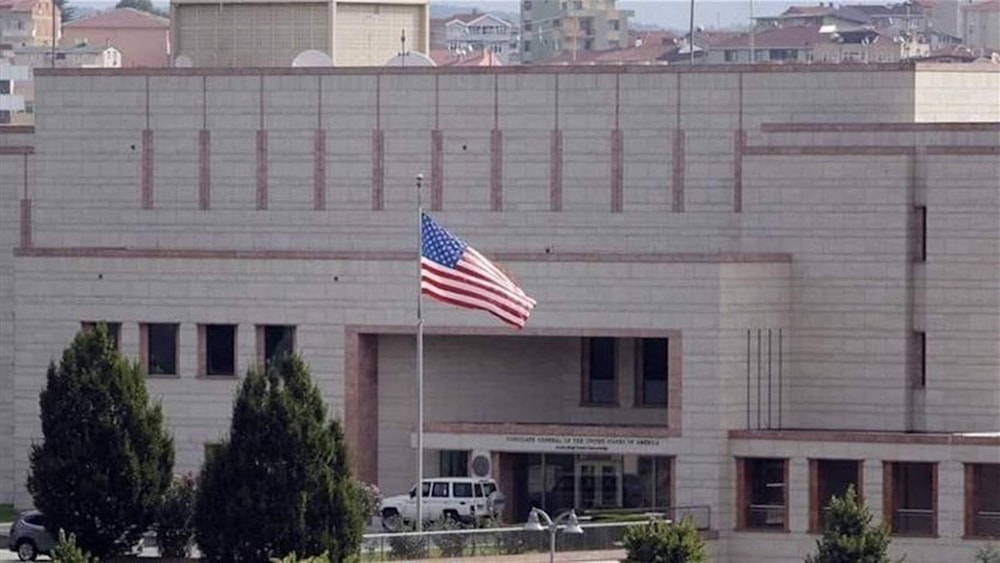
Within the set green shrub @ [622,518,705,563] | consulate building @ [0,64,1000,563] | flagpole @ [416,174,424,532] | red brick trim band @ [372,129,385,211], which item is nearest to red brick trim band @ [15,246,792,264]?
consulate building @ [0,64,1000,563]

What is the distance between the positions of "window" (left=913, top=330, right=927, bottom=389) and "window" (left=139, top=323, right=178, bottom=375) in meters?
18.3

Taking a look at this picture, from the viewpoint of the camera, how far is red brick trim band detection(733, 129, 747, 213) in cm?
8850

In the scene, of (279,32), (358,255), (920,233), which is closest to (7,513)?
(358,255)

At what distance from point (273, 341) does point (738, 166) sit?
12.3 meters

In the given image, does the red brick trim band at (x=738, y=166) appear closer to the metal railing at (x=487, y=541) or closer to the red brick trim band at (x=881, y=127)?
the red brick trim band at (x=881, y=127)

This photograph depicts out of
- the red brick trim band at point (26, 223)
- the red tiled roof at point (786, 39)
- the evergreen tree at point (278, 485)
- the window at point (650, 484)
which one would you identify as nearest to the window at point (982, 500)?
the window at point (650, 484)

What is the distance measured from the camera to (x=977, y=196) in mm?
85750

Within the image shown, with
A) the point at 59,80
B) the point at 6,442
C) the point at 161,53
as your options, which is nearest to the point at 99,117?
the point at 59,80

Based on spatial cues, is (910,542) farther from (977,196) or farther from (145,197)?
(145,197)

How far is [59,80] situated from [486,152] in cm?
1173

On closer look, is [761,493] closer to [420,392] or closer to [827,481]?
[827,481]

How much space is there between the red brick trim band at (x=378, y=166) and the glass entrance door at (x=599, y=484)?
958cm

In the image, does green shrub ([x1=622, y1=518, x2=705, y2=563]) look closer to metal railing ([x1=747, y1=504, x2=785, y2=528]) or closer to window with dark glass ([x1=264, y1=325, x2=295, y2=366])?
metal railing ([x1=747, y1=504, x2=785, y2=528])

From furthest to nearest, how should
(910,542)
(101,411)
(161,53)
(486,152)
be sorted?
(161,53) → (486,152) → (910,542) → (101,411)
